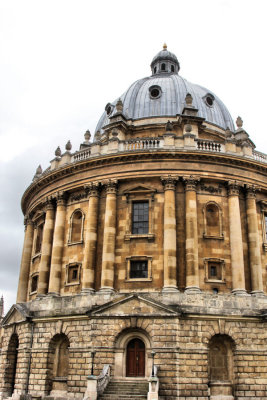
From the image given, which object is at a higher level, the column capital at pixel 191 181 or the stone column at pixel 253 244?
the column capital at pixel 191 181

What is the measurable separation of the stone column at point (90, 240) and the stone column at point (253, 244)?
10.2 meters

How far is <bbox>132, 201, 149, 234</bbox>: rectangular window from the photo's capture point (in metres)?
28.3

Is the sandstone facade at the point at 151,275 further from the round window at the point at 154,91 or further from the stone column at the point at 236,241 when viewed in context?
the round window at the point at 154,91

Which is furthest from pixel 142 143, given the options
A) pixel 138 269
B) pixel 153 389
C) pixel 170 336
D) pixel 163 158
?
pixel 153 389

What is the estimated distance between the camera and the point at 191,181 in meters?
28.3

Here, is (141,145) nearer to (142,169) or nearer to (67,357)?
(142,169)

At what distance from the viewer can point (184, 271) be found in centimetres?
2661

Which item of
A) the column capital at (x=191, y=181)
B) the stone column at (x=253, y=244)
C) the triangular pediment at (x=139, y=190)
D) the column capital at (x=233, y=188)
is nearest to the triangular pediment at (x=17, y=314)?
the triangular pediment at (x=139, y=190)

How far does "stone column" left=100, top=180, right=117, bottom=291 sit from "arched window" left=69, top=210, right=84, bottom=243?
2743mm

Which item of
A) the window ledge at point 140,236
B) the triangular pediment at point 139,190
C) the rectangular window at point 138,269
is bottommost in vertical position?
the rectangular window at point 138,269

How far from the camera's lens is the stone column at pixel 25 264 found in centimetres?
3433

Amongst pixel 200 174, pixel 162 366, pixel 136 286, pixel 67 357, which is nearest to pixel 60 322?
pixel 67 357

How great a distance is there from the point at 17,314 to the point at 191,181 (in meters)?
15.3

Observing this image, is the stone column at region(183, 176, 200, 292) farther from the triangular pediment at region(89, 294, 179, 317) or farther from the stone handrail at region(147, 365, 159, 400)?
the stone handrail at region(147, 365, 159, 400)
